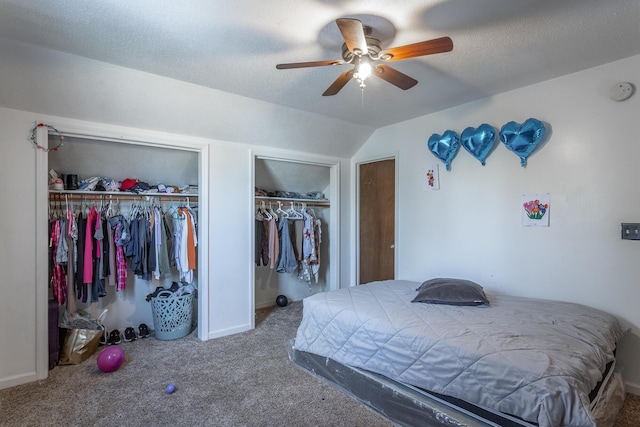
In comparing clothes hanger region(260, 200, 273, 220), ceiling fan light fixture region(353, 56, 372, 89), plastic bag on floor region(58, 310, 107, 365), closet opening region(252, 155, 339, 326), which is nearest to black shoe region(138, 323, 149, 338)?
plastic bag on floor region(58, 310, 107, 365)

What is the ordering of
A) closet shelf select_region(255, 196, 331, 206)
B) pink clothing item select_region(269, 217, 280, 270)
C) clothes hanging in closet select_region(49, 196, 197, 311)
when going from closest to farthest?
clothes hanging in closet select_region(49, 196, 197, 311), pink clothing item select_region(269, 217, 280, 270), closet shelf select_region(255, 196, 331, 206)

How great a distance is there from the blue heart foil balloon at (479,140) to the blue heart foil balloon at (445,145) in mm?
89

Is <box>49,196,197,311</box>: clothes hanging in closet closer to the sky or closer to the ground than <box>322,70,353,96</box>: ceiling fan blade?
closer to the ground

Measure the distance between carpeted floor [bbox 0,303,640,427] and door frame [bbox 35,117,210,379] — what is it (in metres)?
0.32

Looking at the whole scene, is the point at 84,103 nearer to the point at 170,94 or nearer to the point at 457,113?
the point at 170,94

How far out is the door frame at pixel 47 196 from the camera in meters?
2.49

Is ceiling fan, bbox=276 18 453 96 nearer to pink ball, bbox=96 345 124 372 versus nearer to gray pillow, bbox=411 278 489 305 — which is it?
gray pillow, bbox=411 278 489 305

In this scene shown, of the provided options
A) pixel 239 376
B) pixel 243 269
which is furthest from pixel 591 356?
pixel 243 269

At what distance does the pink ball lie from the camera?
255 centimetres

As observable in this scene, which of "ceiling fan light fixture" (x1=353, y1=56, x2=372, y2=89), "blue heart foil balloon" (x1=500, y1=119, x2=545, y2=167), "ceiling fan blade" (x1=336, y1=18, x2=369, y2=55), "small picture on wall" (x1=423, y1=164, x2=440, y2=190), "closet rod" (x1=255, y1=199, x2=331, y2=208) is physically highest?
"ceiling fan blade" (x1=336, y1=18, x2=369, y2=55)

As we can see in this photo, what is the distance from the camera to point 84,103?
256 cm

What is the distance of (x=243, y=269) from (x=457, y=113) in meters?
2.70

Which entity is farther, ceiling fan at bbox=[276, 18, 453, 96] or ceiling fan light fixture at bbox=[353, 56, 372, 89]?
ceiling fan light fixture at bbox=[353, 56, 372, 89]

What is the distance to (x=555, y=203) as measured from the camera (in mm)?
2676
